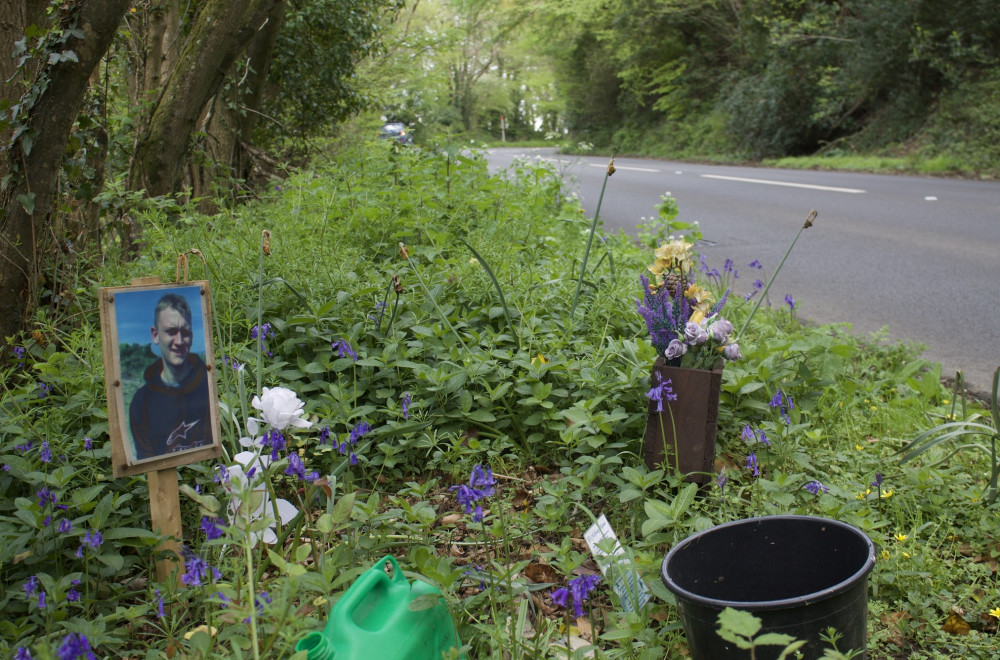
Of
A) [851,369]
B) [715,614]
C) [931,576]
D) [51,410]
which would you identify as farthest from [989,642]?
[51,410]

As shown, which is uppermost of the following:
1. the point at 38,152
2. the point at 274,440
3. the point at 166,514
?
the point at 38,152

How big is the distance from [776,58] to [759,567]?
1899cm

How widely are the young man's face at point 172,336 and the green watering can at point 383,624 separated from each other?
69 centimetres

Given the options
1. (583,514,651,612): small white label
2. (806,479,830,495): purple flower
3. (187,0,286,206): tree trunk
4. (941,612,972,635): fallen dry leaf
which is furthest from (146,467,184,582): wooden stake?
(187,0,286,206): tree trunk

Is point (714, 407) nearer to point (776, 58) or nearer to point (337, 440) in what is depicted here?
point (337, 440)

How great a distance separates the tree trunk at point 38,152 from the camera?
9.20ft

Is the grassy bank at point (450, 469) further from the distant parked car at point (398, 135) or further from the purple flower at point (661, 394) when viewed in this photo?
the distant parked car at point (398, 135)

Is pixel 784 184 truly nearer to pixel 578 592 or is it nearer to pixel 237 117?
pixel 237 117

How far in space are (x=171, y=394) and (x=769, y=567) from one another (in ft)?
4.47

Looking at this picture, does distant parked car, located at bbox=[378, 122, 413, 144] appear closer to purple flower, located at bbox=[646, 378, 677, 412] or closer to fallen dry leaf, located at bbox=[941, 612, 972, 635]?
purple flower, located at bbox=[646, 378, 677, 412]

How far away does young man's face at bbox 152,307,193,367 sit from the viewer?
1.73 meters

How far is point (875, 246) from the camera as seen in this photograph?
6312 mm

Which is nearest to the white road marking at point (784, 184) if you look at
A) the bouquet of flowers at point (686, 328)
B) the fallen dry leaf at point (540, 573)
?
the bouquet of flowers at point (686, 328)

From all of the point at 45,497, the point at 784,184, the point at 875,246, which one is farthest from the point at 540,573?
the point at 784,184
